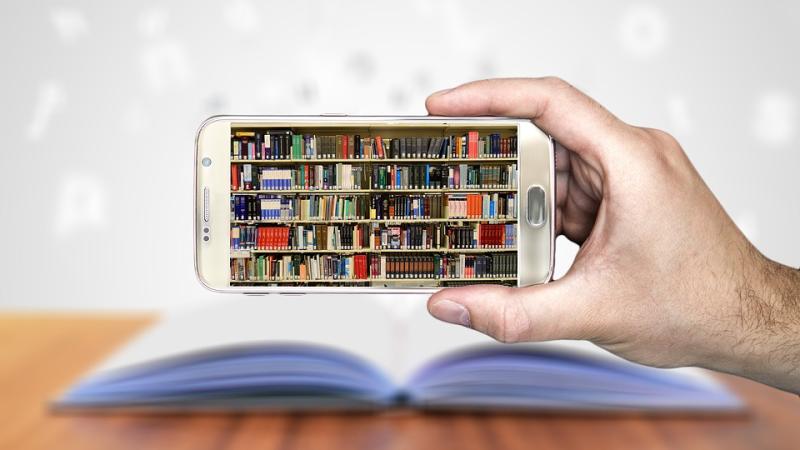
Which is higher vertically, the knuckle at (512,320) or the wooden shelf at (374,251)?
the wooden shelf at (374,251)

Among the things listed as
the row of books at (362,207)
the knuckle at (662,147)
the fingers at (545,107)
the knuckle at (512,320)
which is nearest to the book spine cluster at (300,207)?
the row of books at (362,207)

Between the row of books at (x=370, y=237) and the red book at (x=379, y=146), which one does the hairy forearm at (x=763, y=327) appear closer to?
the row of books at (x=370, y=237)

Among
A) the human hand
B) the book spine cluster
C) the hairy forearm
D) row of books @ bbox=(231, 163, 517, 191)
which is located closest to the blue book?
row of books @ bbox=(231, 163, 517, 191)

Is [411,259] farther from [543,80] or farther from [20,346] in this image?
[20,346]

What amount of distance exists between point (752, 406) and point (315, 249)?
4.08 ft

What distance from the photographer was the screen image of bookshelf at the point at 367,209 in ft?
4.14

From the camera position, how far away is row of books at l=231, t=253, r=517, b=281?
125 centimetres

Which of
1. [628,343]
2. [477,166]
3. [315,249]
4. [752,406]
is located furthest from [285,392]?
[752,406]

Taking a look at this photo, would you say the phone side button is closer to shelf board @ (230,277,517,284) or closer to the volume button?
shelf board @ (230,277,517,284)

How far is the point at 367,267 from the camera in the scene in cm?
125

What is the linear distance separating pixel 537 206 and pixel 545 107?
20 centimetres

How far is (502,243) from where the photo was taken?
1.28 metres

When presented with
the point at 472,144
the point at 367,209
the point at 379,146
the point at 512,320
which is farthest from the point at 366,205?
the point at 512,320

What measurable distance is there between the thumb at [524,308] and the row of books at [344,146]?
0.97 feet
